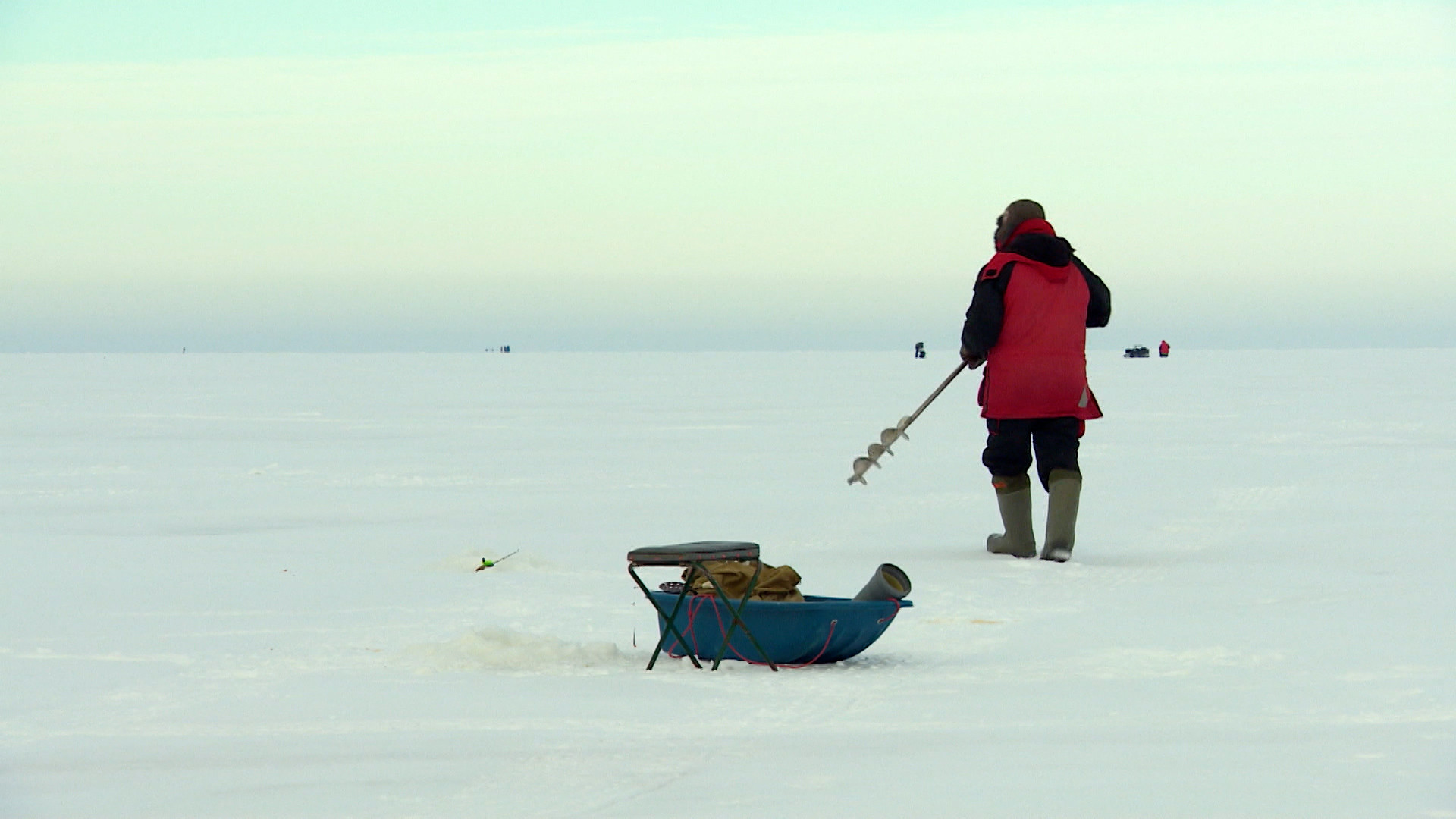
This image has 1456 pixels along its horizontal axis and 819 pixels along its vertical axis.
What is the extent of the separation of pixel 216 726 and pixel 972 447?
1383cm

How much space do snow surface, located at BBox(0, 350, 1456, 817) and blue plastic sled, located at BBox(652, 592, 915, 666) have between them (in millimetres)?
98

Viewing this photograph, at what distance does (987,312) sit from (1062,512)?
43.9 inches

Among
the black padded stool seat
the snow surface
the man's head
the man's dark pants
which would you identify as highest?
the man's head

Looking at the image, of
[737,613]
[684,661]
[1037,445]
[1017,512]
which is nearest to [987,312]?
[1037,445]

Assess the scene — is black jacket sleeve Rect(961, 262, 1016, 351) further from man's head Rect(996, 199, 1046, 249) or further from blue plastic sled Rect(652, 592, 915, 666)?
blue plastic sled Rect(652, 592, 915, 666)

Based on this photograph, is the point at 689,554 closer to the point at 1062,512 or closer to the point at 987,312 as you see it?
the point at 987,312

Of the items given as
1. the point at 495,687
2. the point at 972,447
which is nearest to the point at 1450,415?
the point at 972,447

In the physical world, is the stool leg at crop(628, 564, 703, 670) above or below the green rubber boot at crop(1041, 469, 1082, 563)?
below

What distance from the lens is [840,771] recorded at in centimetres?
469

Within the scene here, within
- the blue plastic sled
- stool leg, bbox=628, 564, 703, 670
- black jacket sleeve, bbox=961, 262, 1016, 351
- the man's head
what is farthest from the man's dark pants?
stool leg, bbox=628, 564, 703, 670

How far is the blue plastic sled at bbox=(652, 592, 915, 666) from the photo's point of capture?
601cm

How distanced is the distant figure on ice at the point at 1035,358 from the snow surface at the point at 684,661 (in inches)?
17.9

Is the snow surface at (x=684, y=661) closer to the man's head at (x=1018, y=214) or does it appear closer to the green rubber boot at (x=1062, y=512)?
the green rubber boot at (x=1062, y=512)

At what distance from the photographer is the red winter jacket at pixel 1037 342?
9125mm
